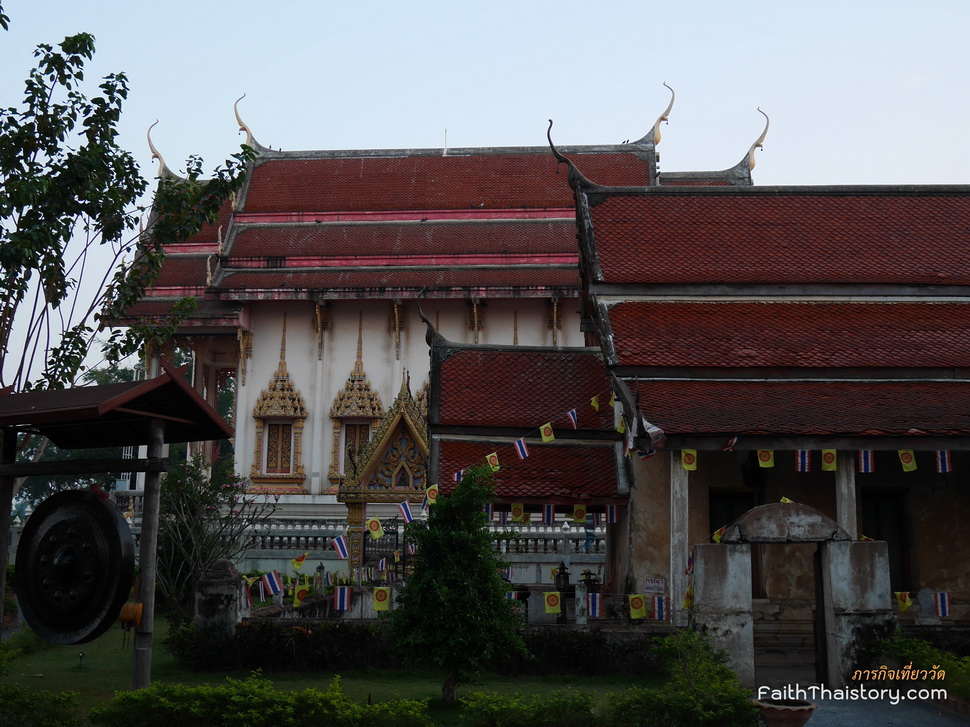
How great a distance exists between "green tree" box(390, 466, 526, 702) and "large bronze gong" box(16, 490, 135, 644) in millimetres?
2687

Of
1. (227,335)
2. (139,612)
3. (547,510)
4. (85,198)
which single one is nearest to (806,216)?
(547,510)

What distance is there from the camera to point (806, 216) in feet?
54.7

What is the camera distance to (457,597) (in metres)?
10.1

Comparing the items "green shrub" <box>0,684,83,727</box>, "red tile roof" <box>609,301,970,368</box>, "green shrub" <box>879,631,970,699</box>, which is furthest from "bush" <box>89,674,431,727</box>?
"red tile roof" <box>609,301,970,368</box>

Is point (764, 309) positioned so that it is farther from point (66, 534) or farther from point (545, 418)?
point (66, 534)

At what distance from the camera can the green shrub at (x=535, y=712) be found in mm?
8234

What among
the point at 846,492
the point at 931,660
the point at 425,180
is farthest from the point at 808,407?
the point at 425,180

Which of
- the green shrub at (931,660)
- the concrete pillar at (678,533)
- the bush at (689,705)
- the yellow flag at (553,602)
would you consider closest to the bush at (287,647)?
the yellow flag at (553,602)

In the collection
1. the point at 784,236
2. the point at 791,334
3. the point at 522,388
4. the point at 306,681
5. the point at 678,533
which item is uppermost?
the point at 784,236

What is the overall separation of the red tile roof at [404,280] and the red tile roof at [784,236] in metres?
8.84

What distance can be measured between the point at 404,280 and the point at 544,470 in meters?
13.2

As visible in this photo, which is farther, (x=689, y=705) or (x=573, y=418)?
(x=573, y=418)

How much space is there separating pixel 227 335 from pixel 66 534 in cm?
1887

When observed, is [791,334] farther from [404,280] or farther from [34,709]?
[404,280]
